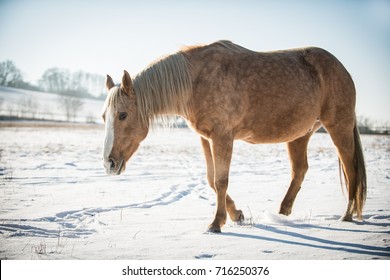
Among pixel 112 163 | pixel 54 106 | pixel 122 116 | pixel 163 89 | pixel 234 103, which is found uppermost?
pixel 163 89

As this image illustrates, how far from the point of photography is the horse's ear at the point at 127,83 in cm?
373

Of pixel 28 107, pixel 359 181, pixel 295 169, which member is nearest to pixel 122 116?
pixel 295 169

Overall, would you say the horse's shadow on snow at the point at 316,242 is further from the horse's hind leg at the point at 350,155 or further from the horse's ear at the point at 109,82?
Result: the horse's ear at the point at 109,82

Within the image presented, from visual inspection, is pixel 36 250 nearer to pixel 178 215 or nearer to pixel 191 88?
pixel 178 215

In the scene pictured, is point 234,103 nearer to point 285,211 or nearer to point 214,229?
point 214,229

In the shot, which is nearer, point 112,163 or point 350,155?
point 112,163

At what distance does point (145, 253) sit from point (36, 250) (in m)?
1.09

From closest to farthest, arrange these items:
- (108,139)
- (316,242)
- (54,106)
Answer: (316,242)
(108,139)
(54,106)

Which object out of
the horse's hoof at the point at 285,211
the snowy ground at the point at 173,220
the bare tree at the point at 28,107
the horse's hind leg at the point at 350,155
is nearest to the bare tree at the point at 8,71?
the snowy ground at the point at 173,220

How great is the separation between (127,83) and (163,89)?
0.47 meters

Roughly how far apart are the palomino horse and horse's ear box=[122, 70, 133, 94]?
0.01 metres

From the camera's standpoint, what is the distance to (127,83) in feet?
12.4

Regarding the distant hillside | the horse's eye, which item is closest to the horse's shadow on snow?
the horse's eye
